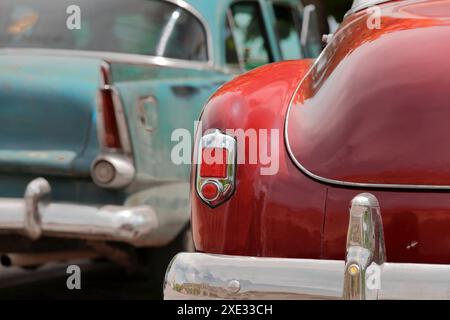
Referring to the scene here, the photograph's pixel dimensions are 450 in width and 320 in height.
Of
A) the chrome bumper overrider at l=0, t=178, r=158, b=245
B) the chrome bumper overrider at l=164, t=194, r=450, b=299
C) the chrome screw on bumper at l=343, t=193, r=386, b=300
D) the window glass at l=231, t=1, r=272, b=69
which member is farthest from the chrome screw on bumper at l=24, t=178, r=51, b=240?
the chrome screw on bumper at l=343, t=193, r=386, b=300

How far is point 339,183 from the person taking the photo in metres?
2.78

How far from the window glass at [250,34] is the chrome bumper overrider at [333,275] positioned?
2980 millimetres

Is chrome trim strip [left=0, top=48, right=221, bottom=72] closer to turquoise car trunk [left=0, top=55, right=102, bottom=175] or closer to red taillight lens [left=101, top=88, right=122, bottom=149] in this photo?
turquoise car trunk [left=0, top=55, right=102, bottom=175]

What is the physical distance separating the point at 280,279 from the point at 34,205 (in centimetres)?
199

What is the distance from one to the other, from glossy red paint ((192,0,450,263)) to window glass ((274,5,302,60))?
3.29 m

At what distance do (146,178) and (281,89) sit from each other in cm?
149

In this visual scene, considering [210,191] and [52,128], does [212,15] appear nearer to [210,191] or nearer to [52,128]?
[52,128]

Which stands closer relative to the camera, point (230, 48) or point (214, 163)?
point (214, 163)

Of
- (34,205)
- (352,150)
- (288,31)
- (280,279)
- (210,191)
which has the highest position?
(288,31)

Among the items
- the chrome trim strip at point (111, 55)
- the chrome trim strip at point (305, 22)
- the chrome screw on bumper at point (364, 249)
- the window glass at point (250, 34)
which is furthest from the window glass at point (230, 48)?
the chrome screw on bumper at point (364, 249)

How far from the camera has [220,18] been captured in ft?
17.3

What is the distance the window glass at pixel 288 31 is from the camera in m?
6.38

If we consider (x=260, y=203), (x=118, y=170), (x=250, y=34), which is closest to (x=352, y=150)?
(x=260, y=203)

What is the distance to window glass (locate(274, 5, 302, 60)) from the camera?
20.9ft
